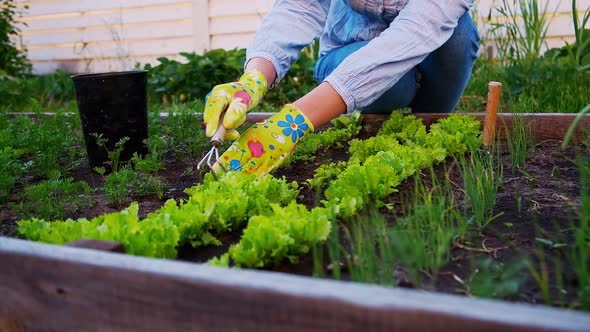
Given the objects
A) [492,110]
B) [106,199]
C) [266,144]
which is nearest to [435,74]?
[492,110]

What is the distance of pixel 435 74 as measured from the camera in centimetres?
281

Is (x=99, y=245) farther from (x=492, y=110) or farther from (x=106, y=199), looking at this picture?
(x=492, y=110)

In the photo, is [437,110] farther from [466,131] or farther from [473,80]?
[473,80]

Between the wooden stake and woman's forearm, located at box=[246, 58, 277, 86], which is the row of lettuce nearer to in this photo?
the wooden stake

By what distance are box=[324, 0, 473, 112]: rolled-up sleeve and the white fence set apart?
3391mm

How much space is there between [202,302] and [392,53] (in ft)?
4.63

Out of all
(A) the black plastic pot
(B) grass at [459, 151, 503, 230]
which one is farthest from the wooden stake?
(A) the black plastic pot

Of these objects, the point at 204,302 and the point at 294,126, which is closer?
the point at 204,302

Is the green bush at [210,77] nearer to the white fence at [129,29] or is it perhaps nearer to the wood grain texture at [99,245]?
the white fence at [129,29]

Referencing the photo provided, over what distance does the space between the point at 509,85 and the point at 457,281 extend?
8.56ft

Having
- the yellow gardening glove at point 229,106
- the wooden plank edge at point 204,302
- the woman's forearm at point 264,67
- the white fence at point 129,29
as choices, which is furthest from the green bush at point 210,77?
the wooden plank edge at point 204,302

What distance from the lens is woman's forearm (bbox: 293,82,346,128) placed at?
2.07 m

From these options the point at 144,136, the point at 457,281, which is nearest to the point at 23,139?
the point at 144,136

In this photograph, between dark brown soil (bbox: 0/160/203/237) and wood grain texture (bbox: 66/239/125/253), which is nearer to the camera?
wood grain texture (bbox: 66/239/125/253)
